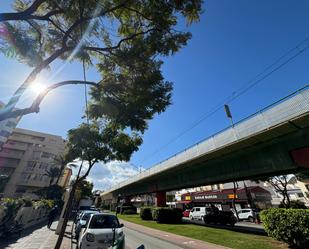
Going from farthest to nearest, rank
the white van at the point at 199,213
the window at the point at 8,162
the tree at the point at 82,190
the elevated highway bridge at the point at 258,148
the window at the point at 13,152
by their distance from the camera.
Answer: the tree at the point at 82,190
the window at the point at 13,152
the window at the point at 8,162
the white van at the point at 199,213
the elevated highway bridge at the point at 258,148

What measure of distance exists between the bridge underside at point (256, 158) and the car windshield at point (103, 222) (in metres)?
8.95

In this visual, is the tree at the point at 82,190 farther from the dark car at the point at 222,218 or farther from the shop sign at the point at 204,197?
the dark car at the point at 222,218

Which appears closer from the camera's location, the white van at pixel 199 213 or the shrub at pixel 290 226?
the shrub at pixel 290 226

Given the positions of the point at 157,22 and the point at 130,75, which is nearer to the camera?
the point at 157,22

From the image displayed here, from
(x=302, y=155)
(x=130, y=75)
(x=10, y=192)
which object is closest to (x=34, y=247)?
(x=130, y=75)

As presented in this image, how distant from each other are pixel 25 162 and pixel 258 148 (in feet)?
196

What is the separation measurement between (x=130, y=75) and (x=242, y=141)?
851cm

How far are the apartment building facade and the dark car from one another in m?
44.8

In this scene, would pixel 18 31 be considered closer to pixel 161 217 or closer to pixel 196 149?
pixel 196 149

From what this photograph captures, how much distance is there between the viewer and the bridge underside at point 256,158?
10864mm

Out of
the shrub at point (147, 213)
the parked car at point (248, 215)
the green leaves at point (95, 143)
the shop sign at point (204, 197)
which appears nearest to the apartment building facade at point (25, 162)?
the shrub at point (147, 213)

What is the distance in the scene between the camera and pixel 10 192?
49844 millimetres

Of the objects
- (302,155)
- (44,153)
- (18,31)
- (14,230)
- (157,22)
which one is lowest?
(14,230)

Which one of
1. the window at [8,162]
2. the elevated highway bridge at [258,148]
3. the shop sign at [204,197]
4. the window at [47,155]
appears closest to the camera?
the elevated highway bridge at [258,148]
